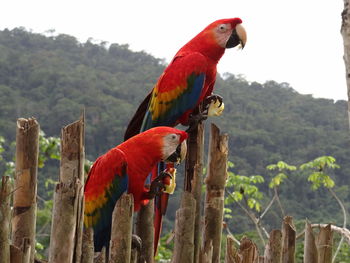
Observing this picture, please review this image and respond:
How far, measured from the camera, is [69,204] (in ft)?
3.42

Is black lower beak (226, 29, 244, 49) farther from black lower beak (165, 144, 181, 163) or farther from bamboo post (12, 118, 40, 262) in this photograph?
bamboo post (12, 118, 40, 262)

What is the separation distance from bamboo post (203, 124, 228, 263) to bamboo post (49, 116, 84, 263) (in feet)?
1.24

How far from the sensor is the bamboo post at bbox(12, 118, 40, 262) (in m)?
1.15

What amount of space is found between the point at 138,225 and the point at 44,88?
16.6m

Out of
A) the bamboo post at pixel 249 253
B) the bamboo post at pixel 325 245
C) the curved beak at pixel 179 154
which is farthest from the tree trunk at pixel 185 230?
the bamboo post at pixel 325 245

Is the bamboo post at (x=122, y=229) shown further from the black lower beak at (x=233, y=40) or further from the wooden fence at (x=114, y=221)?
the black lower beak at (x=233, y=40)

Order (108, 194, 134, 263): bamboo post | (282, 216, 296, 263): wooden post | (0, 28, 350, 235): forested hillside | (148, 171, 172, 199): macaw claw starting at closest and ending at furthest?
(108, 194, 134, 263): bamboo post → (282, 216, 296, 263): wooden post → (148, 171, 172, 199): macaw claw → (0, 28, 350, 235): forested hillside

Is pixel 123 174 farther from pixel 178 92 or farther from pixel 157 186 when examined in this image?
pixel 178 92

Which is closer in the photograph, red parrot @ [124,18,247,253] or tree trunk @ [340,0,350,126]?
tree trunk @ [340,0,350,126]

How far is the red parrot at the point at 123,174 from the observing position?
154 centimetres

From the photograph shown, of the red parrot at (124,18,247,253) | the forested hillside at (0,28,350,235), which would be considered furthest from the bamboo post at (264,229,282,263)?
the forested hillside at (0,28,350,235)

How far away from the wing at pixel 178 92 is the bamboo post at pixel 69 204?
2.84ft

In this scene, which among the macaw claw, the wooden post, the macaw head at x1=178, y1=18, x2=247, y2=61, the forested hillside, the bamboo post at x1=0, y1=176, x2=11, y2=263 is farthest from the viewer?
the forested hillside

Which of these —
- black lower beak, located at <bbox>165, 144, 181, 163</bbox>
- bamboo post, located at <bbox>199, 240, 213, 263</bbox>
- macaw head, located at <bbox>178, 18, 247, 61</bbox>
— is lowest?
bamboo post, located at <bbox>199, 240, 213, 263</bbox>
